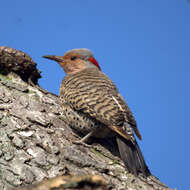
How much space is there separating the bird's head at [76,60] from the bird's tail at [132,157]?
2.11 meters

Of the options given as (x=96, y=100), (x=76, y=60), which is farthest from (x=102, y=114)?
(x=76, y=60)

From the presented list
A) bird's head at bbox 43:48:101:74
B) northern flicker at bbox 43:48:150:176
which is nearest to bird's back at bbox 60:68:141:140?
northern flicker at bbox 43:48:150:176

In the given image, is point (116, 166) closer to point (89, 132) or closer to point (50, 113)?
point (89, 132)

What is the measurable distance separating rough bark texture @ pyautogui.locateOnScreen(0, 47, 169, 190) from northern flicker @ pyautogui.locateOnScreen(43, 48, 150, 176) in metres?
0.14

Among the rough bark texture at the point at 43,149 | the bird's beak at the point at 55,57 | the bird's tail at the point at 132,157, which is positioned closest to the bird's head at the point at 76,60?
the bird's beak at the point at 55,57

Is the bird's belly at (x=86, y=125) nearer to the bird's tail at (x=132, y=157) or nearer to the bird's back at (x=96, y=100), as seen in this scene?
the bird's back at (x=96, y=100)

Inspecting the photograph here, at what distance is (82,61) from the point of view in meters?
5.25

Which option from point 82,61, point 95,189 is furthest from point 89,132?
point 95,189

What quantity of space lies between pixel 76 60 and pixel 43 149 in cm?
247

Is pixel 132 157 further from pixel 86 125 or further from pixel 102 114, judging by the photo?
pixel 86 125

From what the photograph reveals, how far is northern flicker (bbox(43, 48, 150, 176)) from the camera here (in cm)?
340

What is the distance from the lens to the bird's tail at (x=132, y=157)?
3271 mm

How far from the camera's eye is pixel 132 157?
3.34 metres

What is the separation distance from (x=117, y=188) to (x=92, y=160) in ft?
1.49
